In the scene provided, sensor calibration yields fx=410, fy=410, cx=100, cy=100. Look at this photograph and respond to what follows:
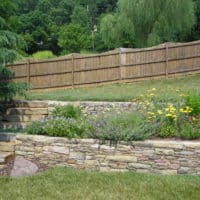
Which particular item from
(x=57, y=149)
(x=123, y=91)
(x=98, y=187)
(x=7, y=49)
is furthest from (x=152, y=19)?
(x=98, y=187)

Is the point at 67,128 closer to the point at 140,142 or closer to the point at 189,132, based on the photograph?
the point at 140,142

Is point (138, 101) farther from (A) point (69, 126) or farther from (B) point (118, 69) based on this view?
(B) point (118, 69)

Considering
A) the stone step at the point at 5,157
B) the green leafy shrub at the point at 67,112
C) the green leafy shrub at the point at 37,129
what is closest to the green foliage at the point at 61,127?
the green leafy shrub at the point at 37,129

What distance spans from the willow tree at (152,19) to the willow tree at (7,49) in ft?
36.3

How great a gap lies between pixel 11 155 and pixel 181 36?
62.3 ft

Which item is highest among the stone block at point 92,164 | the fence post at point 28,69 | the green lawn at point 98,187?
the fence post at point 28,69

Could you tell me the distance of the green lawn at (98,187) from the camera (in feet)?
20.8

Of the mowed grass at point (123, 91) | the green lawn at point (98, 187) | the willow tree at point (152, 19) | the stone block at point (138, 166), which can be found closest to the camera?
the green lawn at point (98, 187)

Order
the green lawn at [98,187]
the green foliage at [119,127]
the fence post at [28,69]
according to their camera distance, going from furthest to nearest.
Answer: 1. the fence post at [28,69]
2. the green foliage at [119,127]
3. the green lawn at [98,187]

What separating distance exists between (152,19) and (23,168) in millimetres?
14154

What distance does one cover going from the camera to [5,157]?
8.49m

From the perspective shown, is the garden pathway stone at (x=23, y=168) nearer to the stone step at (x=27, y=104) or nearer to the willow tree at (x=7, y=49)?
the willow tree at (x=7, y=49)

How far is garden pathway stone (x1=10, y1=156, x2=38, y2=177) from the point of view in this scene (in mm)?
7746

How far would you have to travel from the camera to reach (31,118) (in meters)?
11.2
